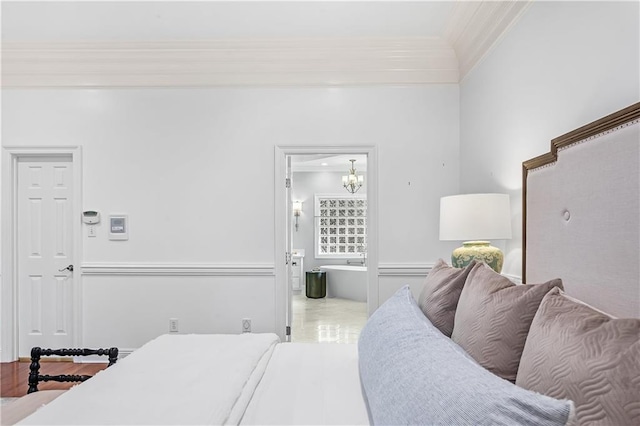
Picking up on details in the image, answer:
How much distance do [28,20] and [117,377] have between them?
3.05 m

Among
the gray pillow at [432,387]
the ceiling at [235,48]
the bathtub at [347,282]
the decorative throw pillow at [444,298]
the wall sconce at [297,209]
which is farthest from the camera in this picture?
the wall sconce at [297,209]

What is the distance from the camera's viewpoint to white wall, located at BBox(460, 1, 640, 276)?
60.1 inches

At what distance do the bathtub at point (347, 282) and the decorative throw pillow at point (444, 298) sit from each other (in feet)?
16.8

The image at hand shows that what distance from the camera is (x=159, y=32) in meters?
3.27

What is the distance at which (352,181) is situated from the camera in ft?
24.2

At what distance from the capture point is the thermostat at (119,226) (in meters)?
3.52

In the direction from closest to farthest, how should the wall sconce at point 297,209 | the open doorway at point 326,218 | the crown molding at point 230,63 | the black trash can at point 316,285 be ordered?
the crown molding at point 230,63, the black trash can at point 316,285, the open doorway at point 326,218, the wall sconce at point 297,209

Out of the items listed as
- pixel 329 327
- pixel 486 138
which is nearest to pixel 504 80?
pixel 486 138

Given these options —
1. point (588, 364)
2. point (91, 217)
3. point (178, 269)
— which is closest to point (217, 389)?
point (588, 364)

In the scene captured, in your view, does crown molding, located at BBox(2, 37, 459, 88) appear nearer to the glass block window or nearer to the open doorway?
the open doorway

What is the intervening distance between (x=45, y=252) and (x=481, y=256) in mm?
3744

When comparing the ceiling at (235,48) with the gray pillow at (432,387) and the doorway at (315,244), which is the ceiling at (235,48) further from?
the gray pillow at (432,387)

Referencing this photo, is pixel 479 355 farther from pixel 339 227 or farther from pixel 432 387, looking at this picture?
pixel 339 227

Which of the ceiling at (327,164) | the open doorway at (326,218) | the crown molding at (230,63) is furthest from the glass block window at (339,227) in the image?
the crown molding at (230,63)
